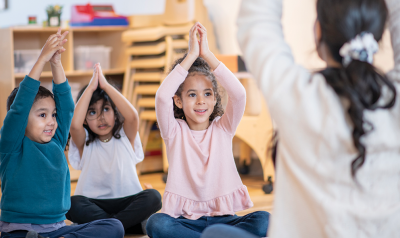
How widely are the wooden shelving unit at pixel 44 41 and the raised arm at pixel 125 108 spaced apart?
1290mm

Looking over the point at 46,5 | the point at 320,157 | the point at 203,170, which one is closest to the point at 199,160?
the point at 203,170

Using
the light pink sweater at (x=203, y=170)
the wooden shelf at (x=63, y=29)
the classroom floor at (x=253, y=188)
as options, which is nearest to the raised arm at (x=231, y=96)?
the light pink sweater at (x=203, y=170)

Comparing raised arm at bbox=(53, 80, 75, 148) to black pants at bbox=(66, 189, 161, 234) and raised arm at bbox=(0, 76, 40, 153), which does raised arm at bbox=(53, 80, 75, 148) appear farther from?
black pants at bbox=(66, 189, 161, 234)

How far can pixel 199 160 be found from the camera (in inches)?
53.7

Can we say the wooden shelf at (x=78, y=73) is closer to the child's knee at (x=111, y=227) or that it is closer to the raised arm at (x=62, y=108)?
the raised arm at (x=62, y=108)

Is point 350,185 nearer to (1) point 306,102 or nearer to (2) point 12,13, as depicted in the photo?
(1) point 306,102

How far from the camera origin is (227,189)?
134 cm

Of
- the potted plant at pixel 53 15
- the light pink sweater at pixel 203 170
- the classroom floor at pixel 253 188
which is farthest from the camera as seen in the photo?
the potted plant at pixel 53 15

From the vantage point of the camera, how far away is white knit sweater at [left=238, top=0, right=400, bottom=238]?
0.71 meters

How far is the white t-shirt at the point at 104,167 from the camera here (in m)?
1.66

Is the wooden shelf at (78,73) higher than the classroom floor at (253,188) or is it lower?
higher

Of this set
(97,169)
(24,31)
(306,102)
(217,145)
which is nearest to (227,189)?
(217,145)

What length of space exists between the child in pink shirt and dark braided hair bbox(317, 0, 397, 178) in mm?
564

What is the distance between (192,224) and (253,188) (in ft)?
4.11
